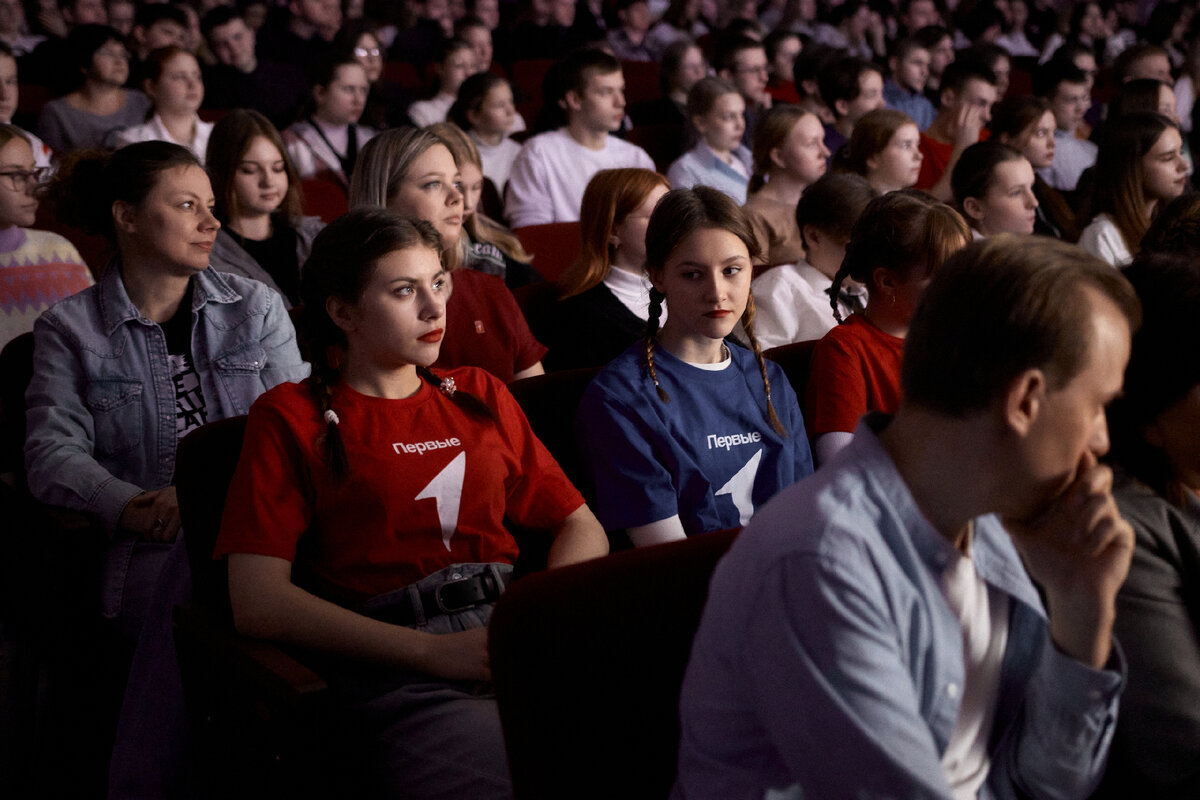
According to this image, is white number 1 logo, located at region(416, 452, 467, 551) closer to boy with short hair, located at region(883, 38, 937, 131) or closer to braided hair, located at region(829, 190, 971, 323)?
braided hair, located at region(829, 190, 971, 323)

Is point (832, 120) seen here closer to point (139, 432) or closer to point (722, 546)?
point (139, 432)

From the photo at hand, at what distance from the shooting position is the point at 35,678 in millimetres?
2100

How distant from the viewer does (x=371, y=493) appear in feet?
5.12

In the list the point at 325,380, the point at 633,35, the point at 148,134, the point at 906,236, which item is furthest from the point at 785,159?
the point at 633,35

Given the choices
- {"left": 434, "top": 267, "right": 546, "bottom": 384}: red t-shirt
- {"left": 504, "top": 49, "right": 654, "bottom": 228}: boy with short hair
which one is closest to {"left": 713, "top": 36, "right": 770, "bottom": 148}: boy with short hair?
{"left": 504, "top": 49, "right": 654, "bottom": 228}: boy with short hair

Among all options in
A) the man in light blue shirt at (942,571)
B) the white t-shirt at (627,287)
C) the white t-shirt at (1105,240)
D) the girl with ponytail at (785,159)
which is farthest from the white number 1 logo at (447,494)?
the girl with ponytail at (785,159)

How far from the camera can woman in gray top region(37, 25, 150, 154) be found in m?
4.51

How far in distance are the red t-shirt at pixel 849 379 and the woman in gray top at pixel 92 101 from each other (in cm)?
350

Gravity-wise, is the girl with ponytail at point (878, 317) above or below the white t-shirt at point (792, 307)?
above

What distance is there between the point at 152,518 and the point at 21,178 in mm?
1386

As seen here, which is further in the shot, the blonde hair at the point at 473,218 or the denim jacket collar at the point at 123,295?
the blonde hair at the point at 473,218

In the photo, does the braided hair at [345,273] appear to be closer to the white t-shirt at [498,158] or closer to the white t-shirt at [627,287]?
the white t-shirt at [627,287]

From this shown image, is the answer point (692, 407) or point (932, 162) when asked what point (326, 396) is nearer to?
point (692, 407)

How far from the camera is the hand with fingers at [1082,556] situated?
3.08 ft
